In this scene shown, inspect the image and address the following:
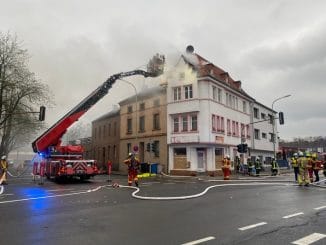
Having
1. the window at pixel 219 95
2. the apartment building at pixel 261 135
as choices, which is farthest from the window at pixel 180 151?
the apartment building at pixel 261 135

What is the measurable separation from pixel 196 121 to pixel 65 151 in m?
14.0

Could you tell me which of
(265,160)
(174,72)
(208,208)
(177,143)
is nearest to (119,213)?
(208,208)

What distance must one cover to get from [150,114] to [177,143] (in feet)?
17.9

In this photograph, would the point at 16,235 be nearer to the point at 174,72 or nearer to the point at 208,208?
the point at 208,208

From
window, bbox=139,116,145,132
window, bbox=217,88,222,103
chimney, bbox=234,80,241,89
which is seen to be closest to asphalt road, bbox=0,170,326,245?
window, bbox=217,88,222,103

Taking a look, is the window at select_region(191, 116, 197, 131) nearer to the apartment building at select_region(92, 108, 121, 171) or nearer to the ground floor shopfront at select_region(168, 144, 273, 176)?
the ground floor shopfront at select_region(168, 144, 273, 176)

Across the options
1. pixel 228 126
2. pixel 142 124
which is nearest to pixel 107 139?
pixel 142 124

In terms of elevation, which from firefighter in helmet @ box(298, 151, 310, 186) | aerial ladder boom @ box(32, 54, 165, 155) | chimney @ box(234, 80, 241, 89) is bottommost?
firefighter in helmet @ box(298, 151, 310, 186)

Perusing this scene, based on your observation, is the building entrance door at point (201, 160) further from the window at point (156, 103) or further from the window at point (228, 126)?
the window at point (156, 103)

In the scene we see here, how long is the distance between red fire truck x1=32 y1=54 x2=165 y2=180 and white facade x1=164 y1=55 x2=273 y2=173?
9.37m

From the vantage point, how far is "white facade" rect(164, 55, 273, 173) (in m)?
32.3

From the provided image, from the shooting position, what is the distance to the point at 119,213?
29.2 ft

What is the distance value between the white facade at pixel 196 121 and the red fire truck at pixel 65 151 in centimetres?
937

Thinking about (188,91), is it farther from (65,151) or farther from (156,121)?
(65,151)
